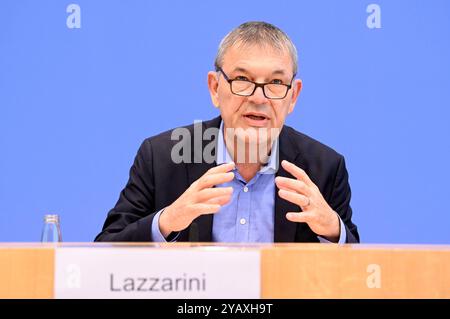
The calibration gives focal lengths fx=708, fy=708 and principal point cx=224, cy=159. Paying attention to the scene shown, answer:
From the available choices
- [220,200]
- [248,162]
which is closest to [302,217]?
[220,200]

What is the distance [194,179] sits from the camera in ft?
6.33

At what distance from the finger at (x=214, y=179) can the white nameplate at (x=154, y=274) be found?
514 millimetres

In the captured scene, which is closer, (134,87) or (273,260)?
(273,260)

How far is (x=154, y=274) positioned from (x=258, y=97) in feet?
→ 3.25

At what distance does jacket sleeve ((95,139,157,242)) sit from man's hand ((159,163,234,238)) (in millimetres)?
268

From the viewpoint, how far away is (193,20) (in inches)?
112

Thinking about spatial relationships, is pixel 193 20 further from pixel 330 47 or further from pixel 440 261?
pixel 440 261

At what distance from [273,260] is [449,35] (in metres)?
2.17

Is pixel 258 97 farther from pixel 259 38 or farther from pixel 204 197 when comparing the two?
pixel 204 197

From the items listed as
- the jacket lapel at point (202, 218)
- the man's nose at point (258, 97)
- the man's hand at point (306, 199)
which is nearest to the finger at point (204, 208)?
the man's hand at point (306, 199)

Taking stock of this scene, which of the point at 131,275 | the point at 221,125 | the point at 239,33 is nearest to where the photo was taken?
the point at 131,275

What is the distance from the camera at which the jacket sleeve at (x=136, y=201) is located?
1.82 m
